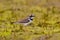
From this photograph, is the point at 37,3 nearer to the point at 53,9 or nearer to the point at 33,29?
the point at 53,9

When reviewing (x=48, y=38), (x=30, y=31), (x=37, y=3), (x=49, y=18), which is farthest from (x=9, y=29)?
(x=37, y=3)

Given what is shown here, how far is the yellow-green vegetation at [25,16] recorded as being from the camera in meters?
10.9

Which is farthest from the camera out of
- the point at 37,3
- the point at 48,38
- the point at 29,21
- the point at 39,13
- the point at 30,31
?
the point at 37,3

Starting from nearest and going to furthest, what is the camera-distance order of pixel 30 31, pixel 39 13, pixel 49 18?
pixel 30 31 < pixel 49 18 < pixel 39 13

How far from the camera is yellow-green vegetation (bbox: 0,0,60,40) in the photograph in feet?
35.8

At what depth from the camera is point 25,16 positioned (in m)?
14.3

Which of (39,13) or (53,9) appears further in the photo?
(53,9)

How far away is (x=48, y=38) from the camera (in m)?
10.3

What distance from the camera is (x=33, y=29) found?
11.6 m

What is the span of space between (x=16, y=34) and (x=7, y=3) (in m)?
7.92

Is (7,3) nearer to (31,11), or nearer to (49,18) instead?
(31,11)

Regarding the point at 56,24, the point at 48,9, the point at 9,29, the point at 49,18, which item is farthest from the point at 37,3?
the point at 9,29

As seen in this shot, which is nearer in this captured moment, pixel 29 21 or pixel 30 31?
pixel 30 31

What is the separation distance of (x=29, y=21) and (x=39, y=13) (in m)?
3.04
